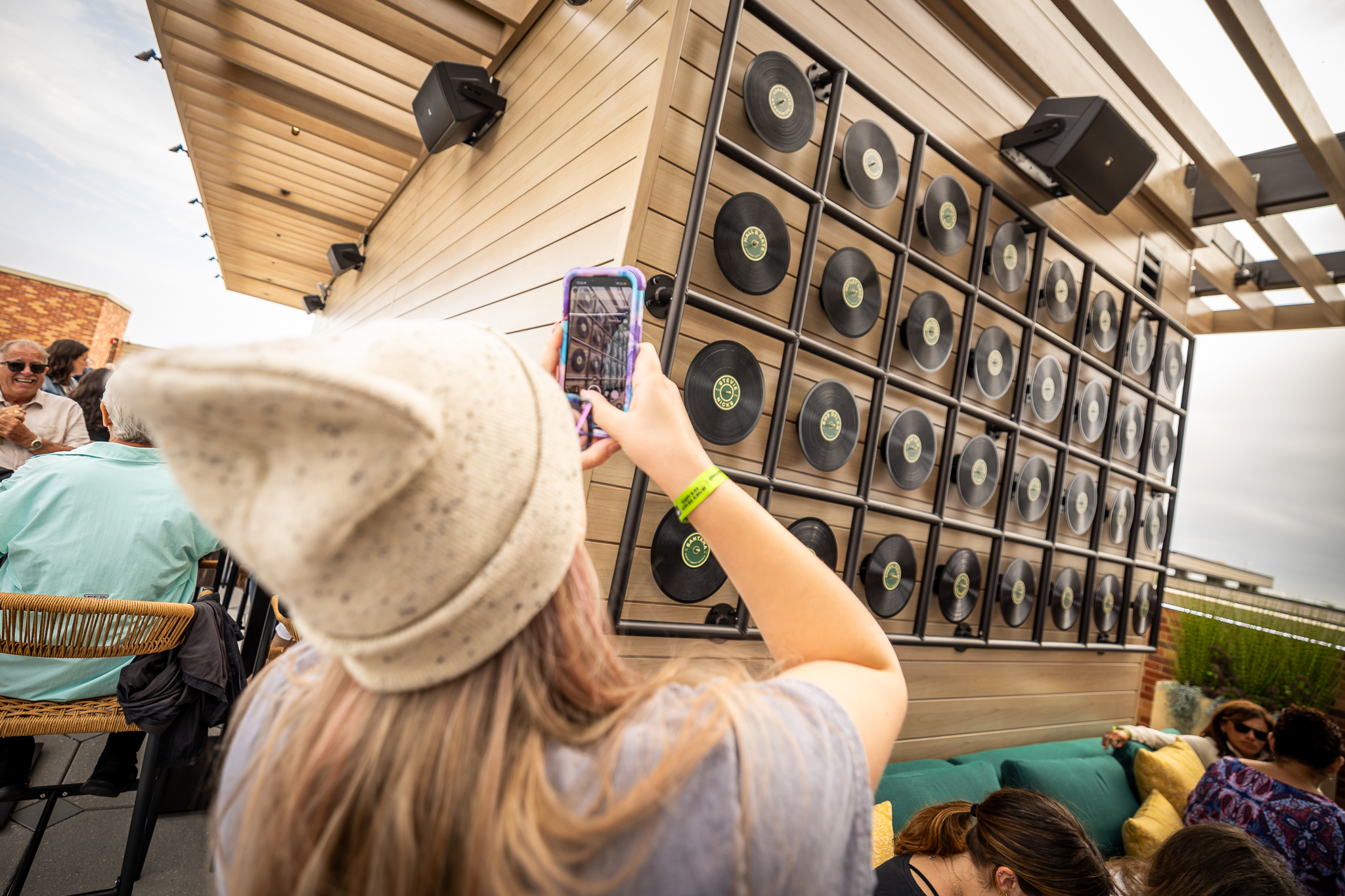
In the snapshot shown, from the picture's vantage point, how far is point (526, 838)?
379 mm

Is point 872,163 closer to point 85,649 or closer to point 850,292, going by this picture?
point 850,292

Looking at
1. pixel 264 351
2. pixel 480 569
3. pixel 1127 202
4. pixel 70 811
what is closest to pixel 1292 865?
pixel 1127 202

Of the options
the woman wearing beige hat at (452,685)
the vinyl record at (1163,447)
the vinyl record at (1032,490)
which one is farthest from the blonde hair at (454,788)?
the vinyl record at (1163,447)

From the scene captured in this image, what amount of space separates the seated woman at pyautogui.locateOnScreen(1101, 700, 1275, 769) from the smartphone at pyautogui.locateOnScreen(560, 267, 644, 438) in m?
3.39

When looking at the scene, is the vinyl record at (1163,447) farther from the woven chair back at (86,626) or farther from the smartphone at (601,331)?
the woven chair back at (86,626)

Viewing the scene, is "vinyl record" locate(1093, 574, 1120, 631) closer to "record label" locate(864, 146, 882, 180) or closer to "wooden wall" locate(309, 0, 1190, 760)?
"wooden wall" locate(309, 0, 1190, 760)

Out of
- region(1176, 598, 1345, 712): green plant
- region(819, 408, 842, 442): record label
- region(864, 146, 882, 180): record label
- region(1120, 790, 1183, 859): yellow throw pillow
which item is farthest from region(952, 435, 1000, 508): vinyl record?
region(1176, 598, 1345, 712): green plant

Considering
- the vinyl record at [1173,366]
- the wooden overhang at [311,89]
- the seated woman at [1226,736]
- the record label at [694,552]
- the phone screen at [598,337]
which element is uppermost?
the wooden overhang at [311,89]

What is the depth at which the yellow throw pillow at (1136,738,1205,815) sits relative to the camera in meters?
2.82

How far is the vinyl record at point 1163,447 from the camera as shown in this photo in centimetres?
352

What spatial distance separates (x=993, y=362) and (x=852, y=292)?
→ 0.91 meters

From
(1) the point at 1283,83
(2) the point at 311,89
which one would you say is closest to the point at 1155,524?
(1) the point at 1283,83

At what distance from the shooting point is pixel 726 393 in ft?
5.60

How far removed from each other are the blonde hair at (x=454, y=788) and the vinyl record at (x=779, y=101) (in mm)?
1690
